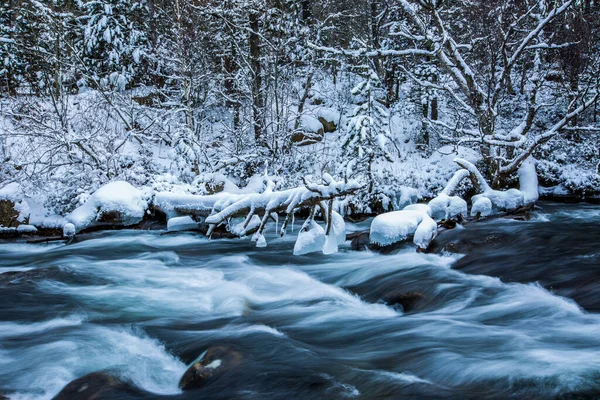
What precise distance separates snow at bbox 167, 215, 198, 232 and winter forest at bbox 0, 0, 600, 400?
40 mm

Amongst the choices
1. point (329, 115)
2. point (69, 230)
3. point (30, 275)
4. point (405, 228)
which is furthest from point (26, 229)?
point (329, 115)

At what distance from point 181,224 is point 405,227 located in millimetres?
4578

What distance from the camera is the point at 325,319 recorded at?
5844 mm

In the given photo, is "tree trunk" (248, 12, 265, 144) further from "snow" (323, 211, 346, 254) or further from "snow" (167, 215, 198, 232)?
"snow" (323, 211, 346, 254)

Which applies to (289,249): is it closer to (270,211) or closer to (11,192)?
(270,211)

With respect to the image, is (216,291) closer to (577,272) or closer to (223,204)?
(223,204)

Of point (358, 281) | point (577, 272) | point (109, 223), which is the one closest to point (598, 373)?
point (577, 272)

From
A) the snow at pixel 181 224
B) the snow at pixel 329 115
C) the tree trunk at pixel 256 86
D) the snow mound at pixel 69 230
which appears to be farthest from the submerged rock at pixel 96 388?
the snow at pixel 329 115

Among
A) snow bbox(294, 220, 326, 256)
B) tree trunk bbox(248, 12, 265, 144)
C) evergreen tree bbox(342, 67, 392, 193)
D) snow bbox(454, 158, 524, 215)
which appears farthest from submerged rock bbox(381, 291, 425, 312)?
tree trunk bbox(248, 12, 265, 144)

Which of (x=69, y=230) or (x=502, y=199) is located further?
(x=69, y=230)

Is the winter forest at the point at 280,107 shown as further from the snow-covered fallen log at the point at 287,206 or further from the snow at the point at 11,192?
the snow-covered fallen log at the point at 287,206

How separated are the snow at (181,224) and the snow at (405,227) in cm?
389

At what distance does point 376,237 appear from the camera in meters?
8.40

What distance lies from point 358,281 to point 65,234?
667 cm
